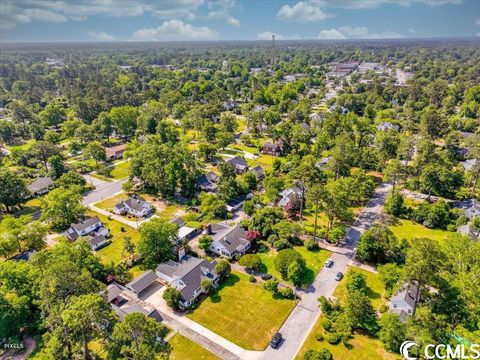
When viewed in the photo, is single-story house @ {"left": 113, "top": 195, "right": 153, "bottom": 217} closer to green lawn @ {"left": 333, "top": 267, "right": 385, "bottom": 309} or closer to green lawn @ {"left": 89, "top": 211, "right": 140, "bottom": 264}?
green lawn @ {"left": 89, "top": 211, "right": 140, "bottom": 264}

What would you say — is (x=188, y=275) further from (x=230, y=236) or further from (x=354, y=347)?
(x=354, y=347)

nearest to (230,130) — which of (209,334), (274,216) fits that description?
(274,216)

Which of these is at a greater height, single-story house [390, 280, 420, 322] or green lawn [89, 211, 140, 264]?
single-story house [390, 280, 420, 322]

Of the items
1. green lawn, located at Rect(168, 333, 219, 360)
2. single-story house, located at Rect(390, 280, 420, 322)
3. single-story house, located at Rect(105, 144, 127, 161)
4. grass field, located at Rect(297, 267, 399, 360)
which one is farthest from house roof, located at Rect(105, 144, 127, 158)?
single-story house, located at Rect(390, 280, 420, 322)

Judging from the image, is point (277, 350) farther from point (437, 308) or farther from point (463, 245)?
point (463, 245)

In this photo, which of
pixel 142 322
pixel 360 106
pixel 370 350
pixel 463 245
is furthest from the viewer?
pixel 360 106

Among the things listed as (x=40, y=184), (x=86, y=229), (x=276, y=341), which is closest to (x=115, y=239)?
(x=86, y=229)
